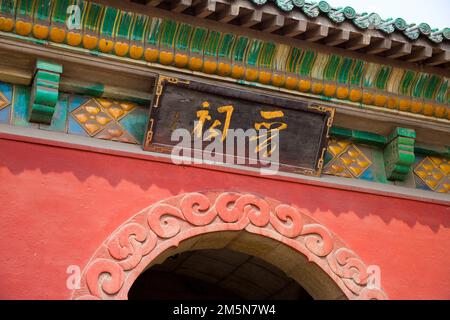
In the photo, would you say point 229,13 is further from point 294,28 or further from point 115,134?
point 115,134

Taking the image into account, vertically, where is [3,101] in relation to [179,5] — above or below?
below

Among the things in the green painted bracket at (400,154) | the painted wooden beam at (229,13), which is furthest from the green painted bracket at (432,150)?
the painted wooden beam at (229,13)

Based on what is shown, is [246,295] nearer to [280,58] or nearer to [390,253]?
[390,253]

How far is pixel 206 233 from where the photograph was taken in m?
5.15

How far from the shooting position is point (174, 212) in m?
5.11

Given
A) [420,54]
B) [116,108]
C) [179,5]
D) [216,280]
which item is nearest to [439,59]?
[420,54]

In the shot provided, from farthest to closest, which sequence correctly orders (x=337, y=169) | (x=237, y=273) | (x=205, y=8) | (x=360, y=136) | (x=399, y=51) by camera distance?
1. (x=237, y=273)
2. (x=360, y=136)
3. (x=337, y=169)
4. (x=399, y=51)
5. (x=205, y=8)

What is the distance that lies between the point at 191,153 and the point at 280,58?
0.93 meters

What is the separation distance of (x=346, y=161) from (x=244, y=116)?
3.04ft

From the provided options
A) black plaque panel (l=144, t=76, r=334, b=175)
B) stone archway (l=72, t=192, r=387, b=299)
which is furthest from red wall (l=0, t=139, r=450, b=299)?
black plaque panel (l=144, t=76, r=334, b=175)

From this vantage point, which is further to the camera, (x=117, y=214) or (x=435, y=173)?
(x=435, y=173)

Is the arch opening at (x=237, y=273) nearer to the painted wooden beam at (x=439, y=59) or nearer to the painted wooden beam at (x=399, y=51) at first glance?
the painted wooden beam at (x=399, y=51)

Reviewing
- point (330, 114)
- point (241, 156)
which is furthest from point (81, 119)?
point (330, 114)

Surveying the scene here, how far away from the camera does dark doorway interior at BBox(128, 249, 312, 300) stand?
6.80 m
